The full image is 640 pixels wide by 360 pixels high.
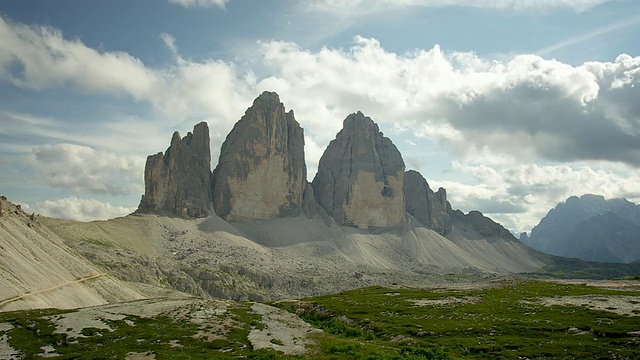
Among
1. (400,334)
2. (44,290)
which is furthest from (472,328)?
(44,290)

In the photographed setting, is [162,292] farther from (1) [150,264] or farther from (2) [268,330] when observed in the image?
(2) [268,330]

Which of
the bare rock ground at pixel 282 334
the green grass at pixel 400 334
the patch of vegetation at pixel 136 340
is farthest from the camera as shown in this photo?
A: the bare rock ground at pixel 282 334

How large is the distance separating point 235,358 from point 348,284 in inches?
6072

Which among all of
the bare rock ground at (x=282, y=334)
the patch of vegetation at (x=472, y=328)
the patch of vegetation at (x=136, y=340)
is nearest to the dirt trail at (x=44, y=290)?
the patch of vegetation at (x=136, y=340)

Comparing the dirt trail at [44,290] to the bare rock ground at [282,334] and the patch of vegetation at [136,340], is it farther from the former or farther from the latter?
the bare rock ground at [282,334]

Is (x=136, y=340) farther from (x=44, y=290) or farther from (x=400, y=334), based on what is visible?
(x=44, y=290)

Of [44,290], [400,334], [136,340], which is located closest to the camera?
[136,340]

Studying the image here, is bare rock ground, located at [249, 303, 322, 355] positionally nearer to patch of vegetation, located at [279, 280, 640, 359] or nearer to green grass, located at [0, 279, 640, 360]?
green grass, located at [0, 279, 640, 360]

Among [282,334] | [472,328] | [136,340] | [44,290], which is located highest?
[472,328]

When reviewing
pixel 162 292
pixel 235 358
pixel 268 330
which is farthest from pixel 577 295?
pixel 162 292

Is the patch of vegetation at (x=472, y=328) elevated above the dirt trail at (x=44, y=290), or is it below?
above

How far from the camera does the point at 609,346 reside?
2762 centimetres

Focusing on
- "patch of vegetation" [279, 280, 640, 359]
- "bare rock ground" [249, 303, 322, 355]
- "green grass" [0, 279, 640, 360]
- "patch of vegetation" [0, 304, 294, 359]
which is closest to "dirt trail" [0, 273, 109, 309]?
"green grass" [0, 279, 640, 360]

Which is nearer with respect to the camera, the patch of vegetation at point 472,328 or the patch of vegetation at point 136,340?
the patch of vegetation at point 472,328
